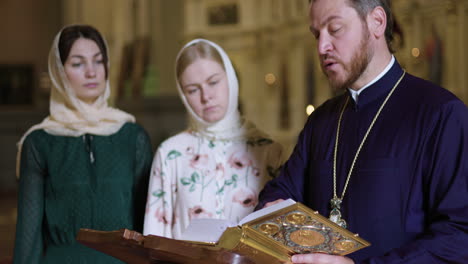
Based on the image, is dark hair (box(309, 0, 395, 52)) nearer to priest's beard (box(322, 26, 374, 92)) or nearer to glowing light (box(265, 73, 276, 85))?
priest's beard (box(322, 26, 374, 92))

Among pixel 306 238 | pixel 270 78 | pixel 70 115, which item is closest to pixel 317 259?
pixel 306 238

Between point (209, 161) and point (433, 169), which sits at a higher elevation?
point (433, 169)

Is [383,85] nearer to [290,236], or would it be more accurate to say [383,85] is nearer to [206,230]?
[290,236]

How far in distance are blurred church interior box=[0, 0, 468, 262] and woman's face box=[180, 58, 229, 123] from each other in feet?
18.9

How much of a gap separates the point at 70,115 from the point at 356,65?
156 cm

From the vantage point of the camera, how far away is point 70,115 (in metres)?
2.93

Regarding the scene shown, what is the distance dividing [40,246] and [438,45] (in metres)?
6.71

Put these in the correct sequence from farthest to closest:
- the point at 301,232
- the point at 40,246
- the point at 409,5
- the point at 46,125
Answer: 1. the point at 409,5
2. the point at 46,125
3. the point at 40,246
4. the point at 301,232

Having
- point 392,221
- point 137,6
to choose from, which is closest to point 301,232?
point 392,221

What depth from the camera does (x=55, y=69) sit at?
2.92m

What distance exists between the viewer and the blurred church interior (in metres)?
8.20

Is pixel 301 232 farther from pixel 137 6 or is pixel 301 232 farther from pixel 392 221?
pixel 137 6

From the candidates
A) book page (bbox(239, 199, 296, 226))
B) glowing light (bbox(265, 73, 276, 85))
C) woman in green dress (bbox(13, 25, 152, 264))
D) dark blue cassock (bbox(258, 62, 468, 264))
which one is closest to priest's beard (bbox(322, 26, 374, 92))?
dark blue cassock (bbox(258, 62, 468, 264))

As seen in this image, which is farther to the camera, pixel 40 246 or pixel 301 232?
pixel 40 246
